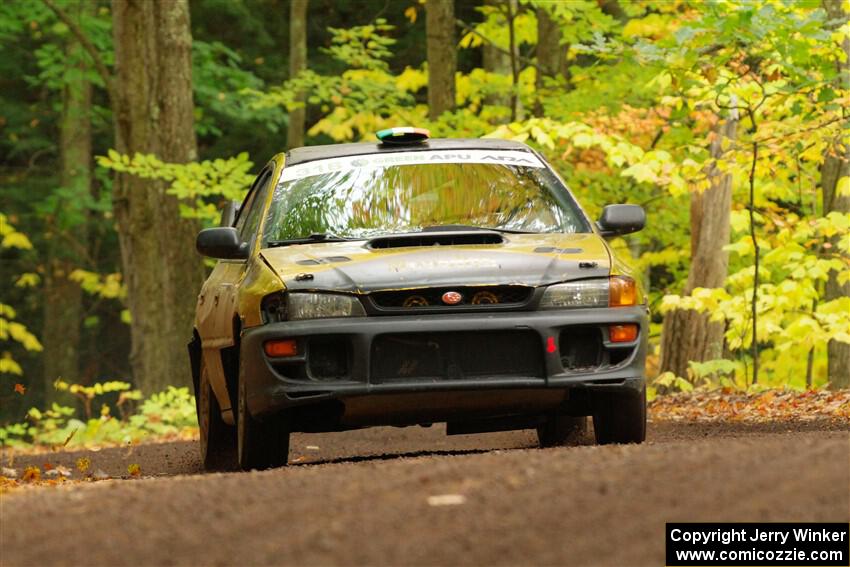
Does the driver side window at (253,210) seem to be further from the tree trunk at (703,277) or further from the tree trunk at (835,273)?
the tree trunk at (703,277)

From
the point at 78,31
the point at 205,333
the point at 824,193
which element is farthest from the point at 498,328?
the point at 78,31

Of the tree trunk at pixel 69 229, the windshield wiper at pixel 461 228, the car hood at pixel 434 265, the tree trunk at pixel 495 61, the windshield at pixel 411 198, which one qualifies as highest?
the tree trunk at pixel 495 61

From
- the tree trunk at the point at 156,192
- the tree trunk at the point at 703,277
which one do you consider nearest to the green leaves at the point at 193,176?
the tree trunk at the point at 156,192

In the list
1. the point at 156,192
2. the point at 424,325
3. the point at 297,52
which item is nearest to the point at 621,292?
the point at 424,325

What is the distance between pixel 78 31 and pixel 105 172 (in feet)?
26.5

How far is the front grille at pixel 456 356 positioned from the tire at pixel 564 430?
6.87 ft

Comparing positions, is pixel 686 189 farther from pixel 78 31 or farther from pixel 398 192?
pixel 78 31

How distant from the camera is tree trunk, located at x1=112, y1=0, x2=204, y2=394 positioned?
1827 cm

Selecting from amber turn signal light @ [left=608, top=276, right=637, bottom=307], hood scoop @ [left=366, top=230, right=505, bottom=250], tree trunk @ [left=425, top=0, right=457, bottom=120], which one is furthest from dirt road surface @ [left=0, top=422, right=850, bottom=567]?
tree trunk @ [left=425, top=0, right=457, bottom=120]

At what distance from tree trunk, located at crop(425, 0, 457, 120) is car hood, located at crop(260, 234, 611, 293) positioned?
13.0 m

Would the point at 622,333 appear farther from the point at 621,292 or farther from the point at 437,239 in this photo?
the point at 437,239

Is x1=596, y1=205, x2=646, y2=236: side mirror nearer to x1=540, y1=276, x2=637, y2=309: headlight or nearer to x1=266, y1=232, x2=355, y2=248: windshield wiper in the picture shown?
x1=540, y1=276, x2=637, y2=309: headlight

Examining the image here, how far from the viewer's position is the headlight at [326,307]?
6.99 metres

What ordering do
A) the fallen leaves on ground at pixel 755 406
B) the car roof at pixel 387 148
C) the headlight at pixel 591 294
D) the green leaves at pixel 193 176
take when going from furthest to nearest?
the green leaves at pixel 193 176 < the fallen leaves on ground at pixel 755 406 < the car roof at pixel 387 148 < the headlight at pixel 591 294
